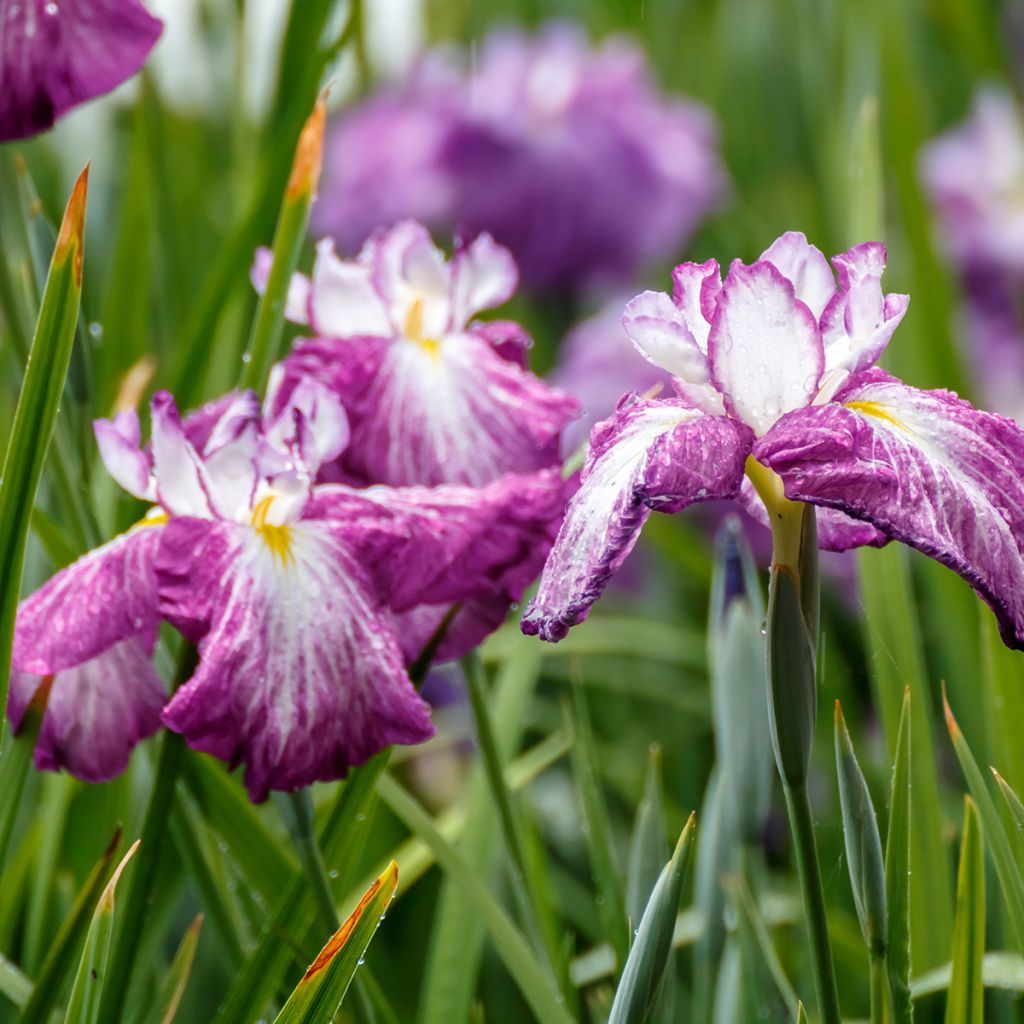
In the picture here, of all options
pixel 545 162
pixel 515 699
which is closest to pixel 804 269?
pixel 515 699

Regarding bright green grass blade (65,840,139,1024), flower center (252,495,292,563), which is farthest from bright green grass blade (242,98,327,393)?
bright green grass blade (65,840,139,1024)

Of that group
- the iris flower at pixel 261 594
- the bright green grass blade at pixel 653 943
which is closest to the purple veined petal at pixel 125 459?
the iris flower at pixel 261 594

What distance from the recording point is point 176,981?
60 centimetres

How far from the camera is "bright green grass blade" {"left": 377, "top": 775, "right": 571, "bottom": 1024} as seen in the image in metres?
0.52

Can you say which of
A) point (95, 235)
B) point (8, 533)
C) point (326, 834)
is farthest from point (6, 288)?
point (95, 235)

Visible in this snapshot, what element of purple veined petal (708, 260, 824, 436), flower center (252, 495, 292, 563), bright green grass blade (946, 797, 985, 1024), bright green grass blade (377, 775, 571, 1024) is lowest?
bright green grass blade (377, 775, 571, 1024)

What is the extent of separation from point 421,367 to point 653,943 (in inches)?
9.6

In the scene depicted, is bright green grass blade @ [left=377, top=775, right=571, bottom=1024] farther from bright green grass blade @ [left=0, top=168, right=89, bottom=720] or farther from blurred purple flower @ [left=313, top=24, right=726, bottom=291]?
blurred purple flower @ [left=313, top=24, right=726, bottom=291]

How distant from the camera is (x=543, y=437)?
52 cm

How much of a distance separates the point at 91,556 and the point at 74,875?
0.33 metres

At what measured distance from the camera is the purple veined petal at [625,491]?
1.20 ft

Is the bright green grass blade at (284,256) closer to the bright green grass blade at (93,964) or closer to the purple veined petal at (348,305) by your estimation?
the purple veined petal at (348,305)

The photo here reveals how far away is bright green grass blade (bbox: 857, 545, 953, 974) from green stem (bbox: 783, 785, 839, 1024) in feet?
0.74

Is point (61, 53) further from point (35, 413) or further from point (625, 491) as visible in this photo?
point (625, 491)
